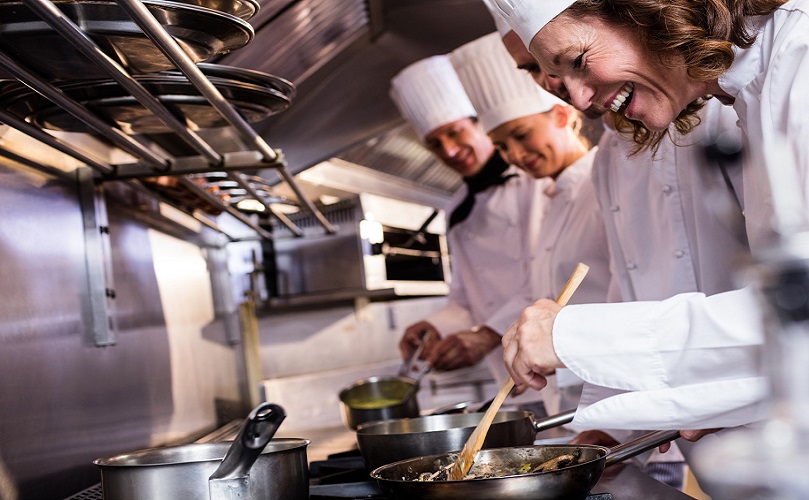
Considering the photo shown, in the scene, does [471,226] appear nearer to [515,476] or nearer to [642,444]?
[642,444]

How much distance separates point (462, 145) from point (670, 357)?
213 centimetres

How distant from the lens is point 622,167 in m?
1.88

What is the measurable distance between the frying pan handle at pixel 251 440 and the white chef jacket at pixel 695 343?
339 mm

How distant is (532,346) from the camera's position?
1.00 metres

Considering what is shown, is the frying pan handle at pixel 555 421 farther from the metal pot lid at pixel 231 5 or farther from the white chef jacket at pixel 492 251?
the white chef jacket at pixel 492 251

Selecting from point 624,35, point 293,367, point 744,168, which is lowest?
point 293,367

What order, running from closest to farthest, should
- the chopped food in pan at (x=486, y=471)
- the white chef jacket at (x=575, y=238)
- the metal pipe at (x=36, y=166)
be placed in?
the chopped food in pan at (x=486, y=471) < the metal pipe at (x=36, y=166) < the white chef jacket at (x=575, y=238)

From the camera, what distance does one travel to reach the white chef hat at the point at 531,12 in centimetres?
114

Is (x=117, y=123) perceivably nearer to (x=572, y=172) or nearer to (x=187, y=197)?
(x=187, y=197)

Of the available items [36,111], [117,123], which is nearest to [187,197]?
[117,123]

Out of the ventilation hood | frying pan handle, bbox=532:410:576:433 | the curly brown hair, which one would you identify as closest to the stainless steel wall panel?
the ventilation hood

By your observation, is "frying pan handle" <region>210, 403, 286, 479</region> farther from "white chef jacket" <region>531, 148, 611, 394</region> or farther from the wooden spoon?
"white chef jacket" <region>531, 148, 611, 394</region>

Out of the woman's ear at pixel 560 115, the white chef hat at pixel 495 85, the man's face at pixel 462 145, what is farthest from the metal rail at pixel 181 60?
the man's face at pixel 462 145

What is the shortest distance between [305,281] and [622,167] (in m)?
1.76
